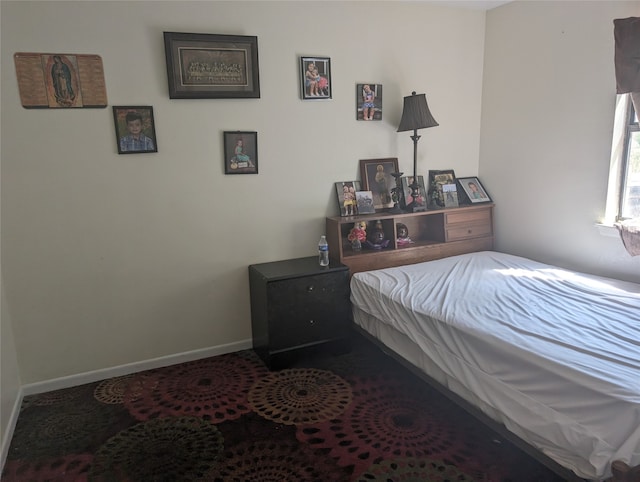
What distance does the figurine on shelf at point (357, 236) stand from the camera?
3.15 metres

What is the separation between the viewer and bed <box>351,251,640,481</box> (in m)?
1.45

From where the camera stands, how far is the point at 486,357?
6.21ft

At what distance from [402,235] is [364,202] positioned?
42cm

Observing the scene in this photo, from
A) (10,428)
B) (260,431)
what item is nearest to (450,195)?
(260,431)

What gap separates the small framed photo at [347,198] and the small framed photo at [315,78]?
638 mm

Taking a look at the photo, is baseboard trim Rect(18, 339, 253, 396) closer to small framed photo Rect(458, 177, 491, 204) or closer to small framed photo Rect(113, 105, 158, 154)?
small framed photo Rect(113, 105, 158, 154)

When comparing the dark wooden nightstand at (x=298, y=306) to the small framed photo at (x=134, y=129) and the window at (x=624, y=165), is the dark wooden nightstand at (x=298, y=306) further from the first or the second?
the window at (x=624, y=165)

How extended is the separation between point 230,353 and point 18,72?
2103 mm

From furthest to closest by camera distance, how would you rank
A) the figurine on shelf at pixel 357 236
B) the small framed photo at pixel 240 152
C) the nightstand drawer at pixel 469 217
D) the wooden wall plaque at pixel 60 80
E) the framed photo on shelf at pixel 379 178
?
the nightstand drawer at pixel 469 217, the framed photo on shelf at pixel 379 178, the figurine on shelf at pixel 357 236, the small framed photo at pixel 240 152, the wooden wall plaque at pixel 60 80

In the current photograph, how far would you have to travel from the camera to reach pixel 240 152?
2.89 metres

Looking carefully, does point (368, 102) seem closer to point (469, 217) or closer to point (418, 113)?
point (418, 113)

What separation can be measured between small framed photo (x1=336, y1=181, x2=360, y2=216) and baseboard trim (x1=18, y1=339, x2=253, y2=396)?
118 centimetres

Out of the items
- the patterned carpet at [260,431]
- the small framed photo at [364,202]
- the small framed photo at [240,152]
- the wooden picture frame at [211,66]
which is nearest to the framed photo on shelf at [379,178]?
the small framed photo at [364,202]

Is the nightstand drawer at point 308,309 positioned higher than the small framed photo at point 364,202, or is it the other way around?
the small framed photo at point 364,202
